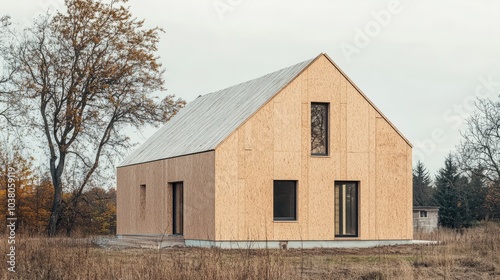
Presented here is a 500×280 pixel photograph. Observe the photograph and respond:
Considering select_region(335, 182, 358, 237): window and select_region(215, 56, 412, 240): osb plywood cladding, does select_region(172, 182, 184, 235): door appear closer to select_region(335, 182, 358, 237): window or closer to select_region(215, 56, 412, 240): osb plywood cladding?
select_region(215, 56, 412, 240): osb plywood cladding

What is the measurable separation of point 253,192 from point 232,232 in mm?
1237

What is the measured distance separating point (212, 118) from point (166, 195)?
2.85 metres

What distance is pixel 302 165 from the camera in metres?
24.1

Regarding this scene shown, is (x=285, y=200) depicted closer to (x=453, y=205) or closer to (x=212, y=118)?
(x=212, y=118)

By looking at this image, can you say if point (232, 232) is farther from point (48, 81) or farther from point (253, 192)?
point (48, 81)

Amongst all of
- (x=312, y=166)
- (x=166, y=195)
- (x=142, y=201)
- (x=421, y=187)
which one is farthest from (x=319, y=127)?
(x=421, y=187)

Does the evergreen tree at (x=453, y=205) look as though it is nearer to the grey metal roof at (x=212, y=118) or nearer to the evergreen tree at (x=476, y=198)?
the evergreen tree at (x=476, y=198)

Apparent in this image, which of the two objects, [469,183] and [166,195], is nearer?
[166,195]

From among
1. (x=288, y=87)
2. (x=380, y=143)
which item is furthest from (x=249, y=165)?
(x=380, y=143)

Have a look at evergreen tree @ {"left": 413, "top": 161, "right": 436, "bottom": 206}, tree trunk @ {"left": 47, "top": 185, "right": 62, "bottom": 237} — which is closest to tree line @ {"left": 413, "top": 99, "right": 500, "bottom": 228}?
evergreen tree @ {"left": 413, "top": 161, "right": 436, "bottom": 206}

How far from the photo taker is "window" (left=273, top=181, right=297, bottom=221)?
23.9 metres

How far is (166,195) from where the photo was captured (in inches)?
1054

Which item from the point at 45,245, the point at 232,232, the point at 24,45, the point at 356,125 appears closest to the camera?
the point at 45,245

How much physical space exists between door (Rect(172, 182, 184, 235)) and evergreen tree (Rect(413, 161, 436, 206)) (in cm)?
3704
